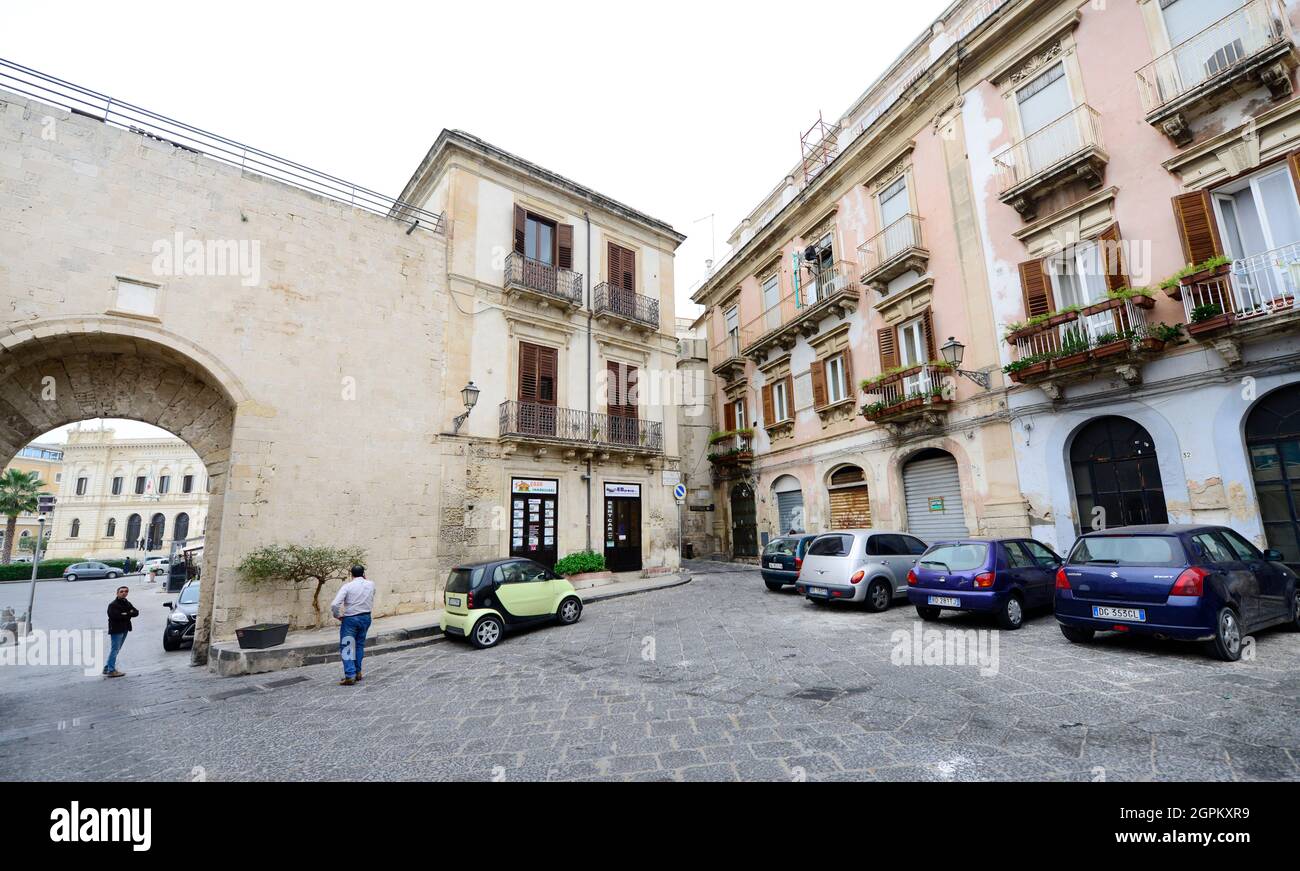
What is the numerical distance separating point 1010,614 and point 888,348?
31.5 ft

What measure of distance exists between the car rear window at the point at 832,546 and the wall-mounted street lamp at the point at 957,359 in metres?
5.83

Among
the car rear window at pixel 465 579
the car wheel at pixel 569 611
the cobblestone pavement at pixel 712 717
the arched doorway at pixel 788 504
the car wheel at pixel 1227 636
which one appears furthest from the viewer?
the arched doorway at pixel 788 504

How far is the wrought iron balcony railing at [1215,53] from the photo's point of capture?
29.6ft

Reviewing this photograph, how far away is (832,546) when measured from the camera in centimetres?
1083

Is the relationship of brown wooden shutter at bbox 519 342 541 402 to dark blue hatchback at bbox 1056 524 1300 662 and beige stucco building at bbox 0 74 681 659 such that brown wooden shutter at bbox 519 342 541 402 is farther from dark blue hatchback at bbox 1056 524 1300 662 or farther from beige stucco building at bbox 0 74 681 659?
dark blue hatchback at bbox 1056 524 1300 662

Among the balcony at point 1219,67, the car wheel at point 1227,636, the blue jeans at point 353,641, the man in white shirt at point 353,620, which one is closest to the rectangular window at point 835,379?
the balcony at point 1219,67

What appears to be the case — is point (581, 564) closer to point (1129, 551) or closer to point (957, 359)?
point (957, 359)

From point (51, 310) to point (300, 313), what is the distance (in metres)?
3.69

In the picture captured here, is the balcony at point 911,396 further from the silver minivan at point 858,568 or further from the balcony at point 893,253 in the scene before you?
the silver minivan at point 858,568

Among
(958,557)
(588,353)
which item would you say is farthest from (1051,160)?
(588,353)

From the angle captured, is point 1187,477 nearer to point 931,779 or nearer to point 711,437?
point 931,779

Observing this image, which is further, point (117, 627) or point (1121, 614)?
point (117, 627)

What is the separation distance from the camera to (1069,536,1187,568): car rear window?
19.8 ft

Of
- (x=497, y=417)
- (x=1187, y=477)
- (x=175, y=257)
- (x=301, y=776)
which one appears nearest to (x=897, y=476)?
(x=1187, y=477)
